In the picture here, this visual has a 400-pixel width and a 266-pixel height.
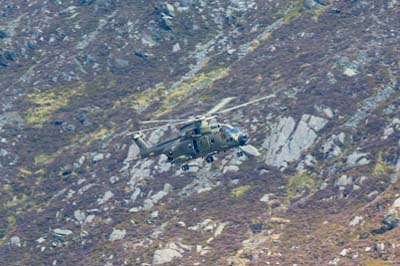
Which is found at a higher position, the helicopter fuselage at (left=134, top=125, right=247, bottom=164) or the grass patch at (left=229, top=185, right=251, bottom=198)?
the helicopter fuselage at (left=134, top=125, right=247, bottom=164)

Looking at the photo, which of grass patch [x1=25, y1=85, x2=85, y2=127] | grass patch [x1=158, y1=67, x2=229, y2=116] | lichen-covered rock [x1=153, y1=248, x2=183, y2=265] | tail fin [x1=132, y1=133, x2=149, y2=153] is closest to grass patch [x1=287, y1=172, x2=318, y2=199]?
lichen-covered rock [x1=153, y1=248, x2=183, y2=265]

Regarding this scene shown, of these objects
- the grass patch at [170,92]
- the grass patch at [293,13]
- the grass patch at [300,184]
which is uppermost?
the grass patch at [300,184]

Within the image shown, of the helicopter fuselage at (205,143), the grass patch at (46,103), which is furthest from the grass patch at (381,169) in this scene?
the grass patch at (46,103)

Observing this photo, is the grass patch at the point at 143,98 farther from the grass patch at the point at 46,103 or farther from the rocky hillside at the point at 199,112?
the grass patch at the point at 46,103

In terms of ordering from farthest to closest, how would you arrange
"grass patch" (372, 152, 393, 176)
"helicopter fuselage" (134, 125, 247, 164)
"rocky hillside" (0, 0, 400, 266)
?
1. "grass patch" (372, 152, 393, 176)
2. "rocky hillside" (0, 0, 400, 266)
3. "helicopter fuselage" (134, 125, 247, 164)

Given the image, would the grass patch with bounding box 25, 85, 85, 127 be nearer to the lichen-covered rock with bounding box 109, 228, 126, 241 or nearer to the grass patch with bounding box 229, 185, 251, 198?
the lichen-covered rock with bounding box 109, 228, 126, 241

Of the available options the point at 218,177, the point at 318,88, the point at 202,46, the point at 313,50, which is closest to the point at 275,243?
the point at 218,177
